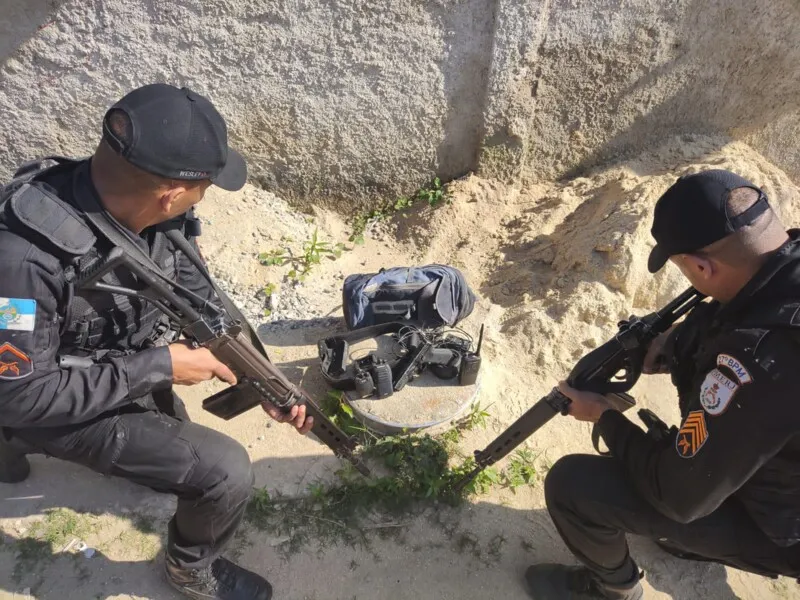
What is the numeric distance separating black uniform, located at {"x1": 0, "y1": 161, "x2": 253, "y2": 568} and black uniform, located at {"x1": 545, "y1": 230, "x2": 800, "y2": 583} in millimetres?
1581

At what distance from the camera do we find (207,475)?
8.21ft

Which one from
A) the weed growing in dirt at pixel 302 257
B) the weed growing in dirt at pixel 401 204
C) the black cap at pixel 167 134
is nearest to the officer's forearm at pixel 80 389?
the black cap at pixel 167 134

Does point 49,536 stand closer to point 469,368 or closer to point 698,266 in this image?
point 469,368

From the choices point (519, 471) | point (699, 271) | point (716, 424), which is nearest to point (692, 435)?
point (716, 424)

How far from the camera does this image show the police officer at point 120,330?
2.14 meters

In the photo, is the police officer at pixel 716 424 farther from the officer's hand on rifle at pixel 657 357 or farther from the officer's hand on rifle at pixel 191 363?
the officer's hand on rifle at pixel 191 363

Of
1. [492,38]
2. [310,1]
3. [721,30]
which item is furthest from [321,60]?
[721,30]

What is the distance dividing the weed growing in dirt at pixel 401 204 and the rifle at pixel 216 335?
2706 mm

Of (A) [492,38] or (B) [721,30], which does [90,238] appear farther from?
(B) [721,30]

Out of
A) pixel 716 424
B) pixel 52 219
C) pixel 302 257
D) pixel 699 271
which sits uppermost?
pixel 699 271

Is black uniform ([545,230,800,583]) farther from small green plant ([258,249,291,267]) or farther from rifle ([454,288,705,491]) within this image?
small green plant ([258,249,291,267])

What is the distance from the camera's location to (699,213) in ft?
6.69

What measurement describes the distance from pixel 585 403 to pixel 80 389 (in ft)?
7.04

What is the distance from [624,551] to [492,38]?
148 inches
